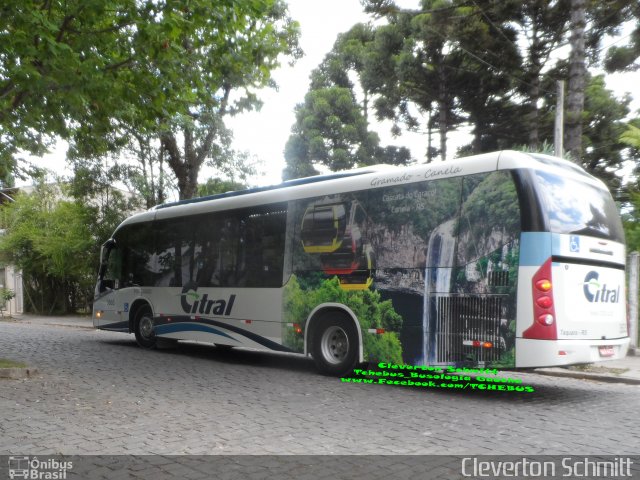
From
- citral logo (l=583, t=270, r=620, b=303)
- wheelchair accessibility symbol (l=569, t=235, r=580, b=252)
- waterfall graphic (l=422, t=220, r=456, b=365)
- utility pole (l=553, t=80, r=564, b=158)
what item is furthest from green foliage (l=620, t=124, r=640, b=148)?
waterfall graphic (l=422, t=220, r=456, b=365)

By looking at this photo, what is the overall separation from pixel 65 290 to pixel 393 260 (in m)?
22.8

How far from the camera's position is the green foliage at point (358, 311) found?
338 inches

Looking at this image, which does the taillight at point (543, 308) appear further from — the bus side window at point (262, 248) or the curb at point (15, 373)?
the curb at point (15, 373)

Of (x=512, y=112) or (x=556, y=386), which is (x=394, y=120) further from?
(x=556, y=386)

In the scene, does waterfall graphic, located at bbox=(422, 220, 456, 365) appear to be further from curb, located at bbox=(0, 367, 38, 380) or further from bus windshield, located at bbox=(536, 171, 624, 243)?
curb, located at bbox=(0, 367, 38, 380)

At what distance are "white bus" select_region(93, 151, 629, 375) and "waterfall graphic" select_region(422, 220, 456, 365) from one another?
0.02m

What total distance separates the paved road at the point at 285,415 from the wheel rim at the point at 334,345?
36cm

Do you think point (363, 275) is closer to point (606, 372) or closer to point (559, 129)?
point (606, 372)

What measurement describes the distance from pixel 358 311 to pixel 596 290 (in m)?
3.30

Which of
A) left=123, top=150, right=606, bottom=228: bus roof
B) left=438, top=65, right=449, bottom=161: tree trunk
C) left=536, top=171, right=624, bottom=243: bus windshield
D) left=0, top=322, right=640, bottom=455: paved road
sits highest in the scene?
left=438, top=65, right=449, bottom=161: tree trunk

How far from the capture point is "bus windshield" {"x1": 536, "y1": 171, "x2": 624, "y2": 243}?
7.48m

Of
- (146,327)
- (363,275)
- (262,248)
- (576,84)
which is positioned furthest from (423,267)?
(576,84)

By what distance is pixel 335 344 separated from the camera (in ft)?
31.4

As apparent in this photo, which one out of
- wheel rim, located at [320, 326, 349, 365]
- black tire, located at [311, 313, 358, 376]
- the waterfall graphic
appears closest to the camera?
the waterfall graphic
